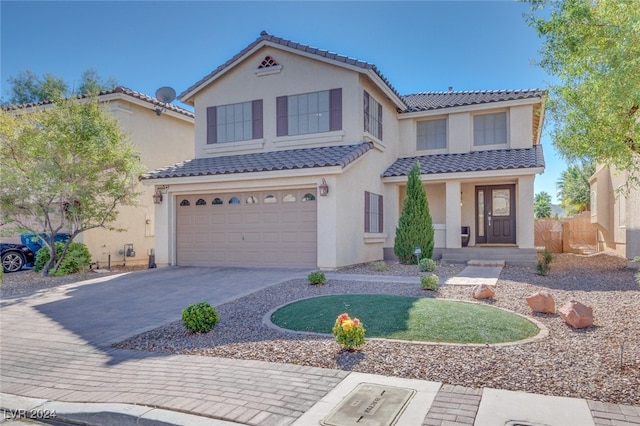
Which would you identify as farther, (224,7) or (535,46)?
(224,7)

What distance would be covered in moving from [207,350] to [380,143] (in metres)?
11.8

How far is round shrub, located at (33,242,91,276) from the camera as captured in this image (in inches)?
549

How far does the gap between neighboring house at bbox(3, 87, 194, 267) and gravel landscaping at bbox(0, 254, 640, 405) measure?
10.5 meters

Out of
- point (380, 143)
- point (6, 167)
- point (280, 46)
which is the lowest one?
point (6, 167)

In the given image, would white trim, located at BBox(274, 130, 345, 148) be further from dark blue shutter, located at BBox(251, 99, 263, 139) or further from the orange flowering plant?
the orange flowering plant

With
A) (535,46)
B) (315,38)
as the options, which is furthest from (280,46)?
(535,46)

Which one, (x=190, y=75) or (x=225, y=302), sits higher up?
(x=190, y=75)

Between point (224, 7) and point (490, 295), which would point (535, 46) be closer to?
point (490, 295)

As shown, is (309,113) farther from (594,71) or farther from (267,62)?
(594,71)

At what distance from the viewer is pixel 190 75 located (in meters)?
19.5

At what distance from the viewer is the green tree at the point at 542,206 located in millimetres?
56500

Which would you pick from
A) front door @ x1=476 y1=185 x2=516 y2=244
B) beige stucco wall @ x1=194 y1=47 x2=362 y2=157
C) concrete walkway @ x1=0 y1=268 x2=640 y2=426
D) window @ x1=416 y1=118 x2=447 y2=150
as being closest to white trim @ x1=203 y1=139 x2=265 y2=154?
beige stucco wall @ x1=194 y1=47 x2=362 y2=157

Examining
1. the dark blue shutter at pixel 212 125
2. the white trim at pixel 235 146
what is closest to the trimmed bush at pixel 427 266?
the white trim at pixel 235 146

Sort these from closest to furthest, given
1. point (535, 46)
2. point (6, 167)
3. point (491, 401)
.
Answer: point (491, 401) < point (535, 46) < point (6, 167)
